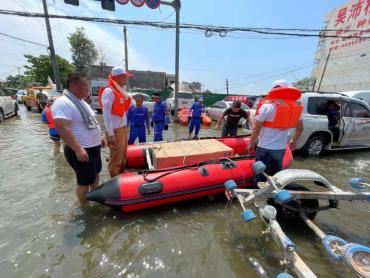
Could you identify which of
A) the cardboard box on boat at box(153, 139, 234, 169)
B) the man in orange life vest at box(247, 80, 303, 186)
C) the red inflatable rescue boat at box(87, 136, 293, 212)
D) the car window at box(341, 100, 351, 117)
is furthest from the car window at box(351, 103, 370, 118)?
the man in orange life vest at box(247, 80, 303, 186)

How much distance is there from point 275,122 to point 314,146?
3967 millimetres

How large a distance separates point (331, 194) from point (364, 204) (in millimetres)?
1906

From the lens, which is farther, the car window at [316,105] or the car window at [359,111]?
the car window at [359,111]

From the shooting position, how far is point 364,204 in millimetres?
3738

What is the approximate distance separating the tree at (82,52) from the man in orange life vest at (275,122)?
3879 cm

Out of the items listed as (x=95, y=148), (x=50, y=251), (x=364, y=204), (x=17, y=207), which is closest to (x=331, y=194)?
(x=364, y=204)

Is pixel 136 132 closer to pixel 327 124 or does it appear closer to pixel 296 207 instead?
pixel 296 207

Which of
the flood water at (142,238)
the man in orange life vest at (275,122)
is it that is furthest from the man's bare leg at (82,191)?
the man in orange life vest at (275,122)

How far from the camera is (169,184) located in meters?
3.24

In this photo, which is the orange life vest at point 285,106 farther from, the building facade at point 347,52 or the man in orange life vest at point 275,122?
the building facade at point 347,52

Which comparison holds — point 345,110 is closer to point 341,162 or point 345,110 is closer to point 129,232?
point 341,162

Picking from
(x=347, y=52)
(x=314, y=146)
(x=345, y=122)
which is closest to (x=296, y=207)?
(x=314, y=146)

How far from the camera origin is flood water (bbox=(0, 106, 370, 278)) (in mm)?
2295

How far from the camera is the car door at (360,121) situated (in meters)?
6.08
